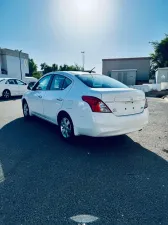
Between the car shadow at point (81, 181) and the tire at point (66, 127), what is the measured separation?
16 cm

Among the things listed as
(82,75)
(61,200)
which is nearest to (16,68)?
(82,75)

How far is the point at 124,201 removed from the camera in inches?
90.2

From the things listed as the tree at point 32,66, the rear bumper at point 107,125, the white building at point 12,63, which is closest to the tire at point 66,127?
the rear bumper at point 107,125

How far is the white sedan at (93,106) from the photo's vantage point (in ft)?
11.5

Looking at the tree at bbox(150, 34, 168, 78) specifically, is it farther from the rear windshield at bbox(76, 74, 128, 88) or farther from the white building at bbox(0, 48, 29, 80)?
the rear windshield at bbox(76, 74, 128, 88)

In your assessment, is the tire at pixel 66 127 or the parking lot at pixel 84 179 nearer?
the parking lot at pixel 84 179

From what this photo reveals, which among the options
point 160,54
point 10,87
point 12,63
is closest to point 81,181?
point 10,87

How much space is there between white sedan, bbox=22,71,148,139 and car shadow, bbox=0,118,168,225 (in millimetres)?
506

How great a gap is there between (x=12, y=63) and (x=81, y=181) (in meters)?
32.5

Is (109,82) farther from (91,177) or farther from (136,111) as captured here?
(91,177)

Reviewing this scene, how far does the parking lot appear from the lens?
2084 mm

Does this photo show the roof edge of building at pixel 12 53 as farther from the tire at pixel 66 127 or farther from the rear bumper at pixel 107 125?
the rear bumper at pixel 107 125

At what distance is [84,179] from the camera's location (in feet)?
9.16

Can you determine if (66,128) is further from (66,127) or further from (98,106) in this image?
(98,106)
